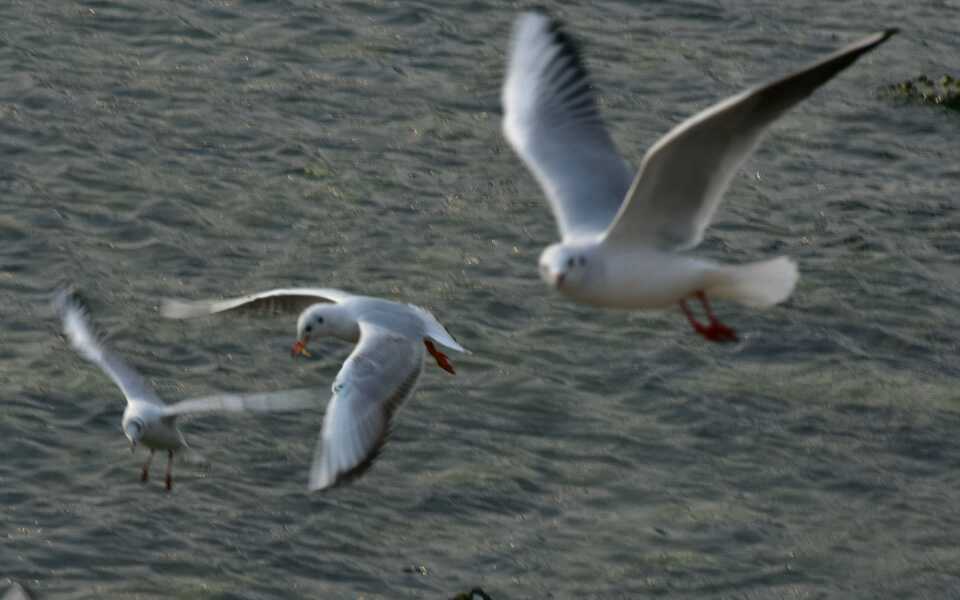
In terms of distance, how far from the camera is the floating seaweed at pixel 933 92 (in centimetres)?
1639

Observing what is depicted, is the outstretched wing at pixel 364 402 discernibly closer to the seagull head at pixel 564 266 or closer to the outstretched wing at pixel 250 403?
the outstretched wing at pixel 250 403

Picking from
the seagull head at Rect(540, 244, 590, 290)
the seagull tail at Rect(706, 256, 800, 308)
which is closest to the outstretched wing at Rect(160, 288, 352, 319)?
the seagull head at Rect(540, 244, 590, 290)

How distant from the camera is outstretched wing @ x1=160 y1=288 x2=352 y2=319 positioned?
423 inches

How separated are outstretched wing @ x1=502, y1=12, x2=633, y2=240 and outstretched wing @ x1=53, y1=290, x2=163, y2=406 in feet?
9.25

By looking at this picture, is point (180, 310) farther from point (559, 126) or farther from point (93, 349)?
point (559, 126)

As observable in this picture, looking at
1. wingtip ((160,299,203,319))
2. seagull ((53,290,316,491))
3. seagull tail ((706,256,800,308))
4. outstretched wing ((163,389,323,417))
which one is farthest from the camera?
wingtip ((160,299,203,319))

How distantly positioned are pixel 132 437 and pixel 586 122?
3.06 m

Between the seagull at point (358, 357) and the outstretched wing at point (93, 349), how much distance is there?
1.46 ft

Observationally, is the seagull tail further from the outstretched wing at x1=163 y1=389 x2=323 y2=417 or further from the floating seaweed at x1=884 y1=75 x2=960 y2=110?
the floating seaweed at x1=884 y1=75 x2=960 y2=110

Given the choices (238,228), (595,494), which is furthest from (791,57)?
(595,494)

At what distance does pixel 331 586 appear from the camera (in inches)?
419

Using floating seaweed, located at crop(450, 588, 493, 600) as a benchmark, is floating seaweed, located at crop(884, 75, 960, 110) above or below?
above

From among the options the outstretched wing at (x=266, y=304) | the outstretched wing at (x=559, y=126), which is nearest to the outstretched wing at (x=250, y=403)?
the outstretched wing at (x=266, y=304)

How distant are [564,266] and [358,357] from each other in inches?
79.8
